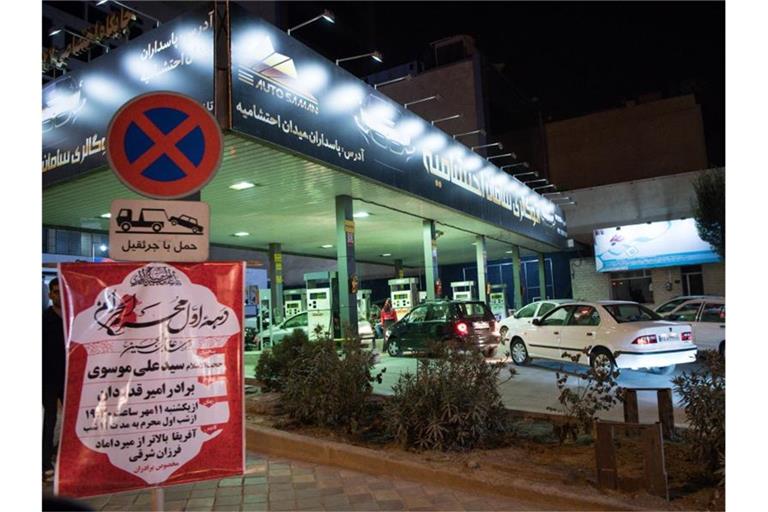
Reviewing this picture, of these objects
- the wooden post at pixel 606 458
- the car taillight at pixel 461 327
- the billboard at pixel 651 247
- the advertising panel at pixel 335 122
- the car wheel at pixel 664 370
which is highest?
the advertising panel at pixel 335 122

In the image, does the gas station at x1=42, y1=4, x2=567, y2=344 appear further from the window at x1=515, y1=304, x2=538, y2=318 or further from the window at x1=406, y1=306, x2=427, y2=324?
the window at x1=515, y1=304, x2=538, y2=318

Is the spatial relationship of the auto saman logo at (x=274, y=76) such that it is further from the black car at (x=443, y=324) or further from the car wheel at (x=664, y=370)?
the car wheel at (x=664, y=370)

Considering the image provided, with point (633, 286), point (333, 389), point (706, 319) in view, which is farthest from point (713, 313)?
point (633, 286)

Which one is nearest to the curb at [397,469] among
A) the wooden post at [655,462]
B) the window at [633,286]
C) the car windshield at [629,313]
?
the wooden post at [655,462]

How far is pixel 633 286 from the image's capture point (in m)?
25.6

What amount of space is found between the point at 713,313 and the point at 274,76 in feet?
33.8

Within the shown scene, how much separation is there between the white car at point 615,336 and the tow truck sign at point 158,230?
23.6 feet

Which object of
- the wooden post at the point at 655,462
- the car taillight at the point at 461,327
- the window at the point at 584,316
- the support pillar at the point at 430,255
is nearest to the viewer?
the wooden post at the point at 655,462

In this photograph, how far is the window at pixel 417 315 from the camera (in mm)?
13278

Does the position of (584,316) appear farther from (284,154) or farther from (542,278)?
(542,278)

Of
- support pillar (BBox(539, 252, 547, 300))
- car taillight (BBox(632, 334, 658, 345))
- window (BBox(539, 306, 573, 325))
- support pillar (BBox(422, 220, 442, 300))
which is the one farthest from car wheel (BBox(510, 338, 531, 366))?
support pillar (BBox(539, 252, 547, 300))

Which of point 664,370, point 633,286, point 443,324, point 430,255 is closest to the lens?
point 664,370

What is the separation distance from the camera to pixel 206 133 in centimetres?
331

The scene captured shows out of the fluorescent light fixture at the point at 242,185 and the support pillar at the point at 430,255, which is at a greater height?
the fluorescent light fixture at the point at 242,185
